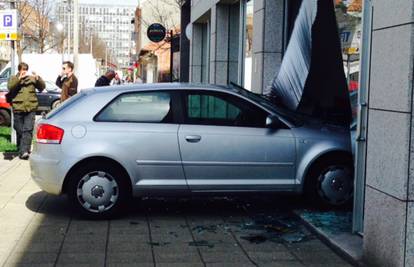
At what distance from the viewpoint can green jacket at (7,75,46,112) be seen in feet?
39.4

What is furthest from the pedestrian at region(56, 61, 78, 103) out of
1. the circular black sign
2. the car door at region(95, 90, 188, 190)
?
the circular black sign

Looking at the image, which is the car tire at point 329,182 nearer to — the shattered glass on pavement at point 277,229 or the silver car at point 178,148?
the silver car at point 178,148

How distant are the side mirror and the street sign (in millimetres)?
7981

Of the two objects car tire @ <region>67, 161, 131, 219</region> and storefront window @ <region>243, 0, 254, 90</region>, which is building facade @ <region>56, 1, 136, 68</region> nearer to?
storefront window @ <region>243, 0, 254, 90</region>

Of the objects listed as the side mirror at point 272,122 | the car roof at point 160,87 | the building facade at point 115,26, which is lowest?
the side mirror at point 272,122

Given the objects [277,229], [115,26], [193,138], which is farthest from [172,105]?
[115,26]

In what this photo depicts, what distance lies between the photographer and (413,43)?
459cm

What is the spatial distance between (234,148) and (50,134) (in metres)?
1.98

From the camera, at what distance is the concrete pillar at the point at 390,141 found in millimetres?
4629

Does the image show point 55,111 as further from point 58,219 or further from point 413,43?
point 413,43

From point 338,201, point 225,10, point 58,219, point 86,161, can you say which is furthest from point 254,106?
point 225,10

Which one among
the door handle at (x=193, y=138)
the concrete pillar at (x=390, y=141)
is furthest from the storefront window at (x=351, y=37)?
the concrete pillar at (x=390, y=141)

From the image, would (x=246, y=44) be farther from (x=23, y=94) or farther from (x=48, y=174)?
(x=48, y=174)

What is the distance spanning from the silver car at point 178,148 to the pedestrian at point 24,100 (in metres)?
4.80
